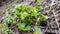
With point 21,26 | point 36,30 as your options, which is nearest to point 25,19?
point 21,26

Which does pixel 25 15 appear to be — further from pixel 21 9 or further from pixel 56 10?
pixel 56 10

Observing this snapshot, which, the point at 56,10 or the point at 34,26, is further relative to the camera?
the point at 56,10

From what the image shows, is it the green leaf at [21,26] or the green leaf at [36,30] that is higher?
the green leaf at [21,26]

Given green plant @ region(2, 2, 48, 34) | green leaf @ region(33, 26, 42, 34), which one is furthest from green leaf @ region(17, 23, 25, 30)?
green leaf @ region(33, 26, 42, 34)

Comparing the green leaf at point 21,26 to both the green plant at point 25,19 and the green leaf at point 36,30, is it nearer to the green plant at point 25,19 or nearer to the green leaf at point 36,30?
the green plant at point 25,19

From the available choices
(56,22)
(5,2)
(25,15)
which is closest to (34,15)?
(25,15)

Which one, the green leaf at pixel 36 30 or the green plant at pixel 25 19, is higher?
the green plant at pixel 25 19

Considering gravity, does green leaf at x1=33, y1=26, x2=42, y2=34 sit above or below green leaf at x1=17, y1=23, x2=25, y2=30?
below

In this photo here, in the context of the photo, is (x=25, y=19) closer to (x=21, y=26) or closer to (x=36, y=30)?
(x=21, y=26)

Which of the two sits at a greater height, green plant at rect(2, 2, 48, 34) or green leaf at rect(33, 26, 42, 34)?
green plant at rect(2, 2, 48, 34)

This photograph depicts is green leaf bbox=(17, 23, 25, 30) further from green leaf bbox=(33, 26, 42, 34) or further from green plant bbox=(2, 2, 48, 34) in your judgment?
green leaf bbox=(33, 26, 42, 34)

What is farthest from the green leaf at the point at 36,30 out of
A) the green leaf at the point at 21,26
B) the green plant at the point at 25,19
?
the green leaf at the point at 21,26
